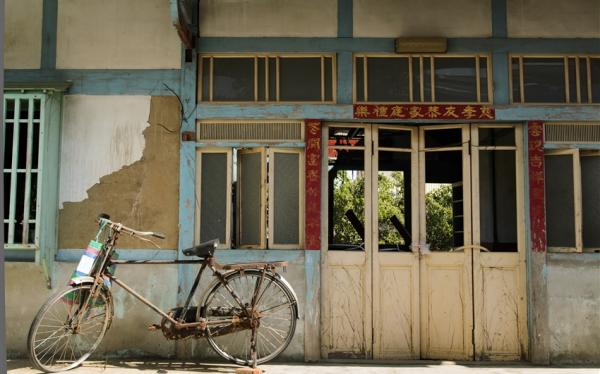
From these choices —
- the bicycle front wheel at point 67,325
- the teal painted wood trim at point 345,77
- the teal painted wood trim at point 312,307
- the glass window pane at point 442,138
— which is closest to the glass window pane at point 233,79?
the teal painted wood trim at point 345,77

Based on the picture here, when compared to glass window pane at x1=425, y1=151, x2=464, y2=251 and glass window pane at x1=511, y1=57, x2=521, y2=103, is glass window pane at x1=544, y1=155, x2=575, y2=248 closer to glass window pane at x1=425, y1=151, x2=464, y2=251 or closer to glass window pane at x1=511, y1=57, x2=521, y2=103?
glass window pane at x1=511, y1=57, x2=521, y2=103

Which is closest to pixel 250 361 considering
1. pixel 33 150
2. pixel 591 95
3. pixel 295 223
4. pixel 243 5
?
pixel 295 223

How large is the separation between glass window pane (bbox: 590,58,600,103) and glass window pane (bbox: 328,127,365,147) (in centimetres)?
239

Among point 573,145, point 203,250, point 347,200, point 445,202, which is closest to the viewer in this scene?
point 203,250

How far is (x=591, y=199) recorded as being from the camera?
6.16 m

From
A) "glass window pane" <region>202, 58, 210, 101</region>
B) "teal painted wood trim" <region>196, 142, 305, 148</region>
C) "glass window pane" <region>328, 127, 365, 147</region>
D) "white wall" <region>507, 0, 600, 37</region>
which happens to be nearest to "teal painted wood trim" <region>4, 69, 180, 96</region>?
"glass window pane" <region>202, 58, 210, 101</region>

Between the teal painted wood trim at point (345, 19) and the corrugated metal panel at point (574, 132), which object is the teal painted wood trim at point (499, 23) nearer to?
the corrugated metal panel at point (574, 132)

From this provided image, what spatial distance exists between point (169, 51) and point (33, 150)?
5.57ft

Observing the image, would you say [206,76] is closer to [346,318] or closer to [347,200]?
[347,200]

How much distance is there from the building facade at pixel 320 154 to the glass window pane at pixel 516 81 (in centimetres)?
2

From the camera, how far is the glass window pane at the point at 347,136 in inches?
254

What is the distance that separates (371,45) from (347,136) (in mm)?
1032

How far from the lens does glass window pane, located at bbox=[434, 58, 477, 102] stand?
619cm

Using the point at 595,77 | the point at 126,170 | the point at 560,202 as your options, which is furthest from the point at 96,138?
the point at 595,77
